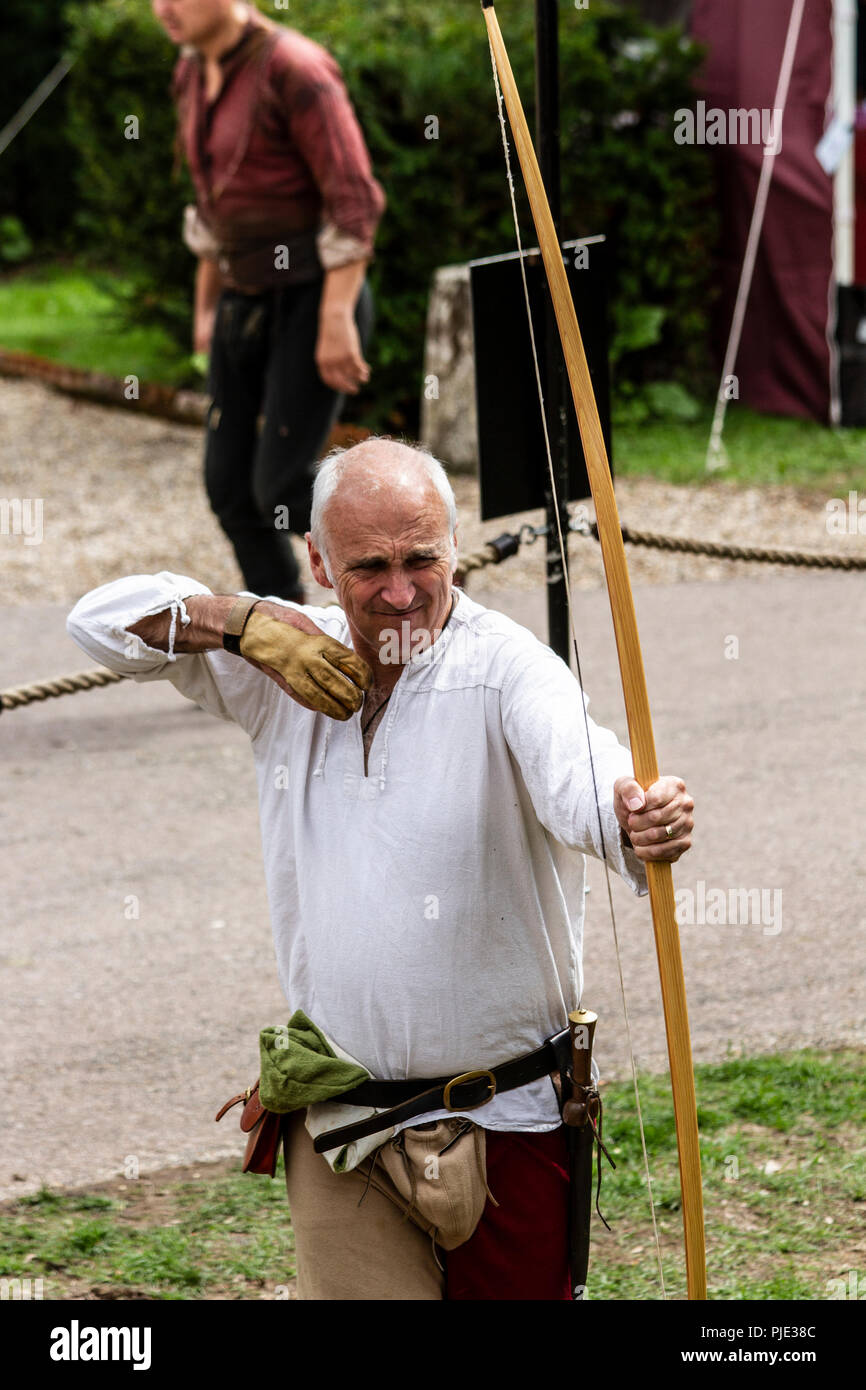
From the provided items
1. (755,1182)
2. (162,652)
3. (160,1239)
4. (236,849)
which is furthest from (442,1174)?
(236,849)

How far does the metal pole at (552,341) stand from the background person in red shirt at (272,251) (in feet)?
5.74

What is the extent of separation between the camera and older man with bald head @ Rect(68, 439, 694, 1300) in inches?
91.0

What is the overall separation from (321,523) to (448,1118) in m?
0.83

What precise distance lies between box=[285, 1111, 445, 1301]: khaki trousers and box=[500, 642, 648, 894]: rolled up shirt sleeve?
0.59 meters

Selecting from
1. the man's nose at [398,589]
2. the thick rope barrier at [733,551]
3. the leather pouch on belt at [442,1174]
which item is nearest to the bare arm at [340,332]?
the thick rope barrier at [733,551]

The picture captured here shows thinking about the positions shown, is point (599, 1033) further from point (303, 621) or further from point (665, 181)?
point (665, 181)

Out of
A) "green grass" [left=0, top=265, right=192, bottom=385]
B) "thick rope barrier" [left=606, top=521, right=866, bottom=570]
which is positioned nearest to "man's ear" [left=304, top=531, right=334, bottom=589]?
"thick rope barrier" [left=606, top=521, right=866, bottom=570]

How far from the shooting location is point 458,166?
9734 millimetres

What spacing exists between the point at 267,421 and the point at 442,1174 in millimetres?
3397

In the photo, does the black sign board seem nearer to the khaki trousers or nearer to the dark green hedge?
the khaki trousers

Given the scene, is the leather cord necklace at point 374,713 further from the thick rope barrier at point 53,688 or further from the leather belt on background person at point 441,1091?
the thick rope barrier at point 53,688

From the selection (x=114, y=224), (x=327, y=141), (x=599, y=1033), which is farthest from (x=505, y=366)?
(x=114, y=224)

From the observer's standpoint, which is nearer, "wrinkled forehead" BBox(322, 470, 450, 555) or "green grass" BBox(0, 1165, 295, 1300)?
"wrinkled forehead" BBox(322, 470, 450, 555)

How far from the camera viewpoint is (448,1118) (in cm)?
235
